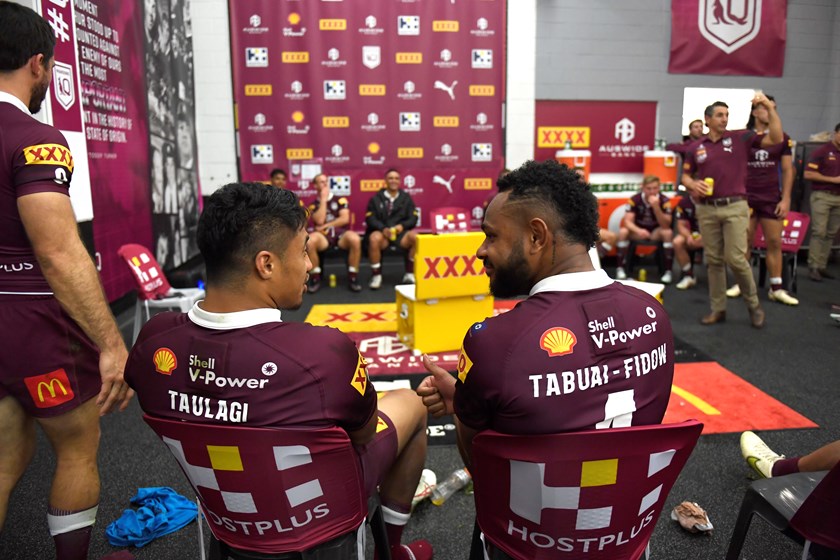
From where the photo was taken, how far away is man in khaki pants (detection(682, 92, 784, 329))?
397 centimetres

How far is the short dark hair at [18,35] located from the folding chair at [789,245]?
532 centimetres

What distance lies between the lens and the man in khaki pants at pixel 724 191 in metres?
3.97

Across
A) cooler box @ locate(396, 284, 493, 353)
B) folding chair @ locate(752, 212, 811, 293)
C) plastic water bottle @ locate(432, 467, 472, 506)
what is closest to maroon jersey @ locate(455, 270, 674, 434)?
plastic water bottle @ locate(432, 467, 472, 506)

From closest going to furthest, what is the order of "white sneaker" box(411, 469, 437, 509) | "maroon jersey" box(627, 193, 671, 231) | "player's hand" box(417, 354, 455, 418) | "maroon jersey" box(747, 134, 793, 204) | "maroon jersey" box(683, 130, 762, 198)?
"player's hand" box(417, 354, 455, 418) → "white sneaker" box(411, 469, 437, 509) → "maroon jersey" box(683, 130, 762, 198) → "maroon jersey" box(747, 134, 793, 204) → "maroon jersey" box(627, 193, 671, 231)

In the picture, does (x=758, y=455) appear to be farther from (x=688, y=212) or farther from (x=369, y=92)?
(x=369, y=92)

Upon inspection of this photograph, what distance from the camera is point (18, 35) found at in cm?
135

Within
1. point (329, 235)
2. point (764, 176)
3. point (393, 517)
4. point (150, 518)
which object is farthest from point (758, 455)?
point (329, 235)

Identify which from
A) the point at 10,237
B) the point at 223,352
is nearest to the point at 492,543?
the point at 223,352

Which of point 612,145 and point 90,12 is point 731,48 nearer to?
point 612,145

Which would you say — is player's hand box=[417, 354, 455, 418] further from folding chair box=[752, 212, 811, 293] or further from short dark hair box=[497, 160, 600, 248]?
folding chair box=[752, 212, 811, 293]

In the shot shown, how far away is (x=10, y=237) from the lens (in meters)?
1.37

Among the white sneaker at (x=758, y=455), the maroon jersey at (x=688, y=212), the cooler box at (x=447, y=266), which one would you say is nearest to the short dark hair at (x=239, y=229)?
the white sneaker at (x=758, y=455)

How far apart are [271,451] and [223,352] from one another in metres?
0.19

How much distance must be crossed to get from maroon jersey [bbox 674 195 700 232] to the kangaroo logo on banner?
2.44 meters
